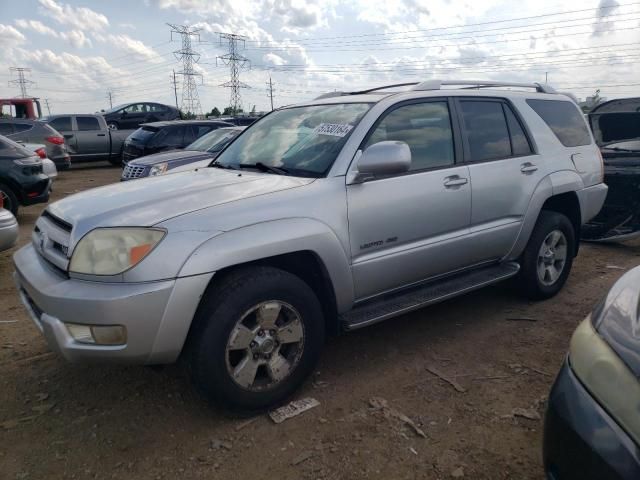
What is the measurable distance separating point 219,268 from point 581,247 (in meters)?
5.66

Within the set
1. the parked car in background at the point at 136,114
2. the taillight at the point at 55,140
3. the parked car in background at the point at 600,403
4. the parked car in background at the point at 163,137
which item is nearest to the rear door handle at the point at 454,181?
the parked car in background at the point at 600,403

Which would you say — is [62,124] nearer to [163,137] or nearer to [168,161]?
[163,137]

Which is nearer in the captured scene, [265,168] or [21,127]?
[265,168]

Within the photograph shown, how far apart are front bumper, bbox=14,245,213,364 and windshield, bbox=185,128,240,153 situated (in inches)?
265

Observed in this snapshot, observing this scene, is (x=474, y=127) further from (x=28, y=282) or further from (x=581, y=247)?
(x=581, y=247)

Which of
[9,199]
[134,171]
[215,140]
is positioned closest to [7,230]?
[9,199]

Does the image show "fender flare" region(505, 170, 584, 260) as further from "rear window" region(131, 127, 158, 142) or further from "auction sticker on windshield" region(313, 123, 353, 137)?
"rear window" region(131, 127, 158, 142)

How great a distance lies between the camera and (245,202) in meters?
2.87

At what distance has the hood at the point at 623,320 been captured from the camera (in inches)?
66.4

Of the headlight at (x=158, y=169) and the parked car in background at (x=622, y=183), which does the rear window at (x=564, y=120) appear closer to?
the parked car in background at (x=622, y=183)

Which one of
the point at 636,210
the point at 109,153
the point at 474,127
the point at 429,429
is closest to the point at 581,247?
the point at 636,210

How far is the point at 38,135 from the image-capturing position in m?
12.6

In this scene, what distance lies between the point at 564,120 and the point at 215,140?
21.1ft

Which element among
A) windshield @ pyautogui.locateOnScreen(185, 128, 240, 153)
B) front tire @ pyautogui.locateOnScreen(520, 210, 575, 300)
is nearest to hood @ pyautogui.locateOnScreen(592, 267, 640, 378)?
front tire @ pyautogui.locateOnScreen(520, 210, 575, 300)
